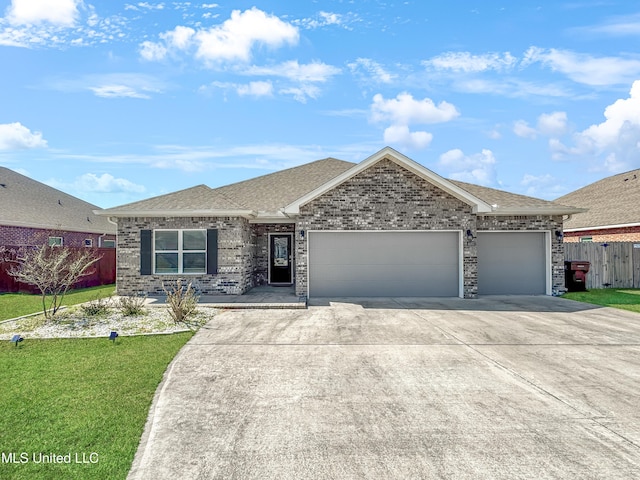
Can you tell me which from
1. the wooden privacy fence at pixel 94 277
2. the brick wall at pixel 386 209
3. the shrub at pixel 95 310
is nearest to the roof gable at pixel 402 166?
the brick wall at pixel 386 209

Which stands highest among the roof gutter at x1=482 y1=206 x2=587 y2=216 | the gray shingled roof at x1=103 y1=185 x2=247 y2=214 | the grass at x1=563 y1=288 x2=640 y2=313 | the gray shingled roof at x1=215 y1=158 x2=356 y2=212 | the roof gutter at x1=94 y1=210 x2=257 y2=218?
the gray shingled roof at x1=215 y1=158 x2=356 y2=212

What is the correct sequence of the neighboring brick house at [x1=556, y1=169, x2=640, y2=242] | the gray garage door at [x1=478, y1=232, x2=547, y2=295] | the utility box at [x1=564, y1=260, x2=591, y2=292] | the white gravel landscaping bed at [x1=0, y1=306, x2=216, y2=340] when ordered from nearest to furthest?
1. the white gravel landscaping bed at [x1=0, y1=306, x2=216, y2=340]
2. the gray garage door at [x1=478, y1=232, x2=547, y2=295]
3. the utility box at [x1=564, y1=260, x2=591, y2=292]
4. the neighboring brick house at [x1=556, y1=169, x2=640, y2=242]

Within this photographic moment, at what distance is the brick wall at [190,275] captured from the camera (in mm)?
13320

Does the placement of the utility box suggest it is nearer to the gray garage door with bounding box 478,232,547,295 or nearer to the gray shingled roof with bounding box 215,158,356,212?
the gray garage door with bounding box 478,232,547,295

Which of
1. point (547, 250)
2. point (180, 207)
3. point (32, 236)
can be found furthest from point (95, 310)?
point (547, 250)

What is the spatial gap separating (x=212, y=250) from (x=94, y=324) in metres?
4.59

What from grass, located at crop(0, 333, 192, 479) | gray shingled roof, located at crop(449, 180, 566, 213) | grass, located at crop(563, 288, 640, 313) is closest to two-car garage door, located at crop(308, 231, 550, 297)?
gray shingled roof, located at crop(449, 180, 566, 213)

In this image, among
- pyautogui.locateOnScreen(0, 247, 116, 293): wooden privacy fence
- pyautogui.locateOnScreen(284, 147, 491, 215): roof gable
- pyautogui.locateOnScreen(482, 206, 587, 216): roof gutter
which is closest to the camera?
pyautogui.locateOnScreen(284, 147, 491, 215): roof gable

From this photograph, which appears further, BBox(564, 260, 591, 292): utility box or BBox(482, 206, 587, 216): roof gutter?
BBox(564, 260, 591, 292): utility box

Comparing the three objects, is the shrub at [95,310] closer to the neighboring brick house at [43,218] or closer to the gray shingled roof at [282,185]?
the gray shingled roof at [282,185]

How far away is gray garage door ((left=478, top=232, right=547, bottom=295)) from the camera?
14.1 metres

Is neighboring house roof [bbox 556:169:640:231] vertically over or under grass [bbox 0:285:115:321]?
over

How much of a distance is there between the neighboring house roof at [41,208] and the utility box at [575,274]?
77.3 ft

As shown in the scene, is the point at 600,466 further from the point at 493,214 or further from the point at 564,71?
the point at 564,71
